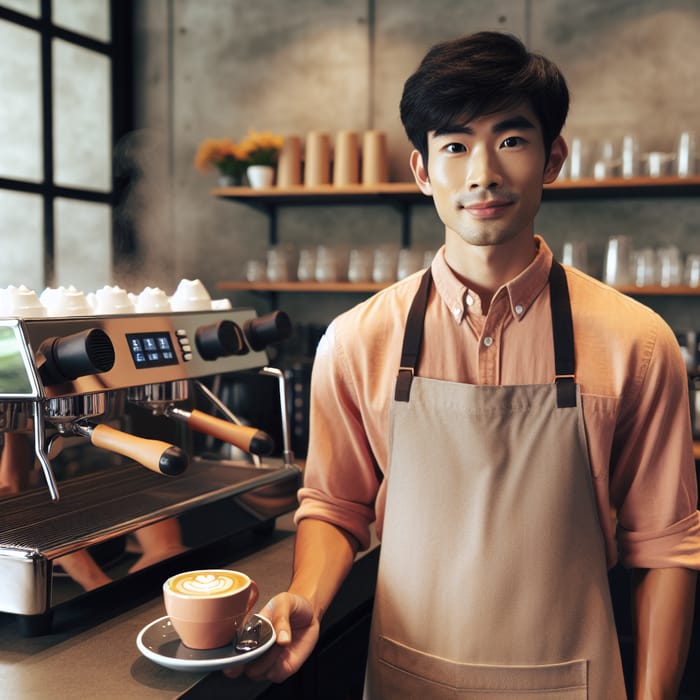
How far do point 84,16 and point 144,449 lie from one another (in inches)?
138

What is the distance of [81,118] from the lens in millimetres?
3979

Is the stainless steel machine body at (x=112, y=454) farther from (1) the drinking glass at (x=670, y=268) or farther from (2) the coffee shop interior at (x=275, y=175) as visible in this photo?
(1) the drinking glass at (x=670, y=268)

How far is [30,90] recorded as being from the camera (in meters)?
3.65

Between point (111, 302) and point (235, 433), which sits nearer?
point (235, 433)

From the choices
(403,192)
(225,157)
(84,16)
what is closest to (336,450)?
(403,192)

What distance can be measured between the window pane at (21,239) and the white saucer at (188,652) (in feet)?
9.28

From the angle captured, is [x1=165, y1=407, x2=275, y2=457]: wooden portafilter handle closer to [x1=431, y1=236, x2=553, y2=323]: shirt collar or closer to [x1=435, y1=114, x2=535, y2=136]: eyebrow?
[x1=431, y1=236, x2=553, y2=323]: shirt collar

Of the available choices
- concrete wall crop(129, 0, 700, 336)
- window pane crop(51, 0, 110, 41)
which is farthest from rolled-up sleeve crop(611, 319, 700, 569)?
window pane crop(51, 0, 110, 41)

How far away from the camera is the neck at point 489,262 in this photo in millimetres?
1177

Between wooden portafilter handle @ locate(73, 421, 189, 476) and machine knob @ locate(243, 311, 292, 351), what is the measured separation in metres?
0.42

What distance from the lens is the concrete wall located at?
354 centimetres

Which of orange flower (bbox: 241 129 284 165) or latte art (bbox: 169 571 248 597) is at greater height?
orange flower (bbox: 241 129 284 165)

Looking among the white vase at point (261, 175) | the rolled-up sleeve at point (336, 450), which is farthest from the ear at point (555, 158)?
the white vase at point (261, 175)

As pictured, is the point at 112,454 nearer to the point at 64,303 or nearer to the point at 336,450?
the point at 64,303
